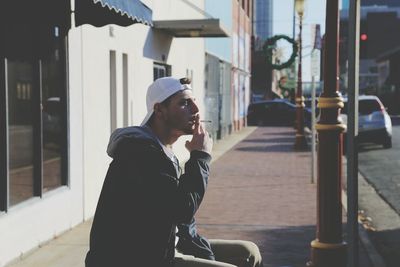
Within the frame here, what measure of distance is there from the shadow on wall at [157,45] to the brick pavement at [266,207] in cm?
272

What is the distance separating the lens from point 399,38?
11344cm

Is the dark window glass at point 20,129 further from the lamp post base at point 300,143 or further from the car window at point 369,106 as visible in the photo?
the car window at point 369,106

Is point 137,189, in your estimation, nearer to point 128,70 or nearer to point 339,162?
point 339,162

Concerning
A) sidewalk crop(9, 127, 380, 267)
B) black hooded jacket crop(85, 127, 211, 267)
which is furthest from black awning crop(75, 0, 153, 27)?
black hooded jacket crop(85, 127, 211, 267)

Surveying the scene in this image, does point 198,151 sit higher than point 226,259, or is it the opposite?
point 198,151

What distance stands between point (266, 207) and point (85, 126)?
3092 mm

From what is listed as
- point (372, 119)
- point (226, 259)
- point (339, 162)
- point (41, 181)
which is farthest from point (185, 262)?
point (372, 119)

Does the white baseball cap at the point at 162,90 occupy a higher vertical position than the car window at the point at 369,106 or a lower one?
higher

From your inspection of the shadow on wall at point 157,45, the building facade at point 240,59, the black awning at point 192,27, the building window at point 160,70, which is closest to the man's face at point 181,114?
the shadow on wall at point 157,45

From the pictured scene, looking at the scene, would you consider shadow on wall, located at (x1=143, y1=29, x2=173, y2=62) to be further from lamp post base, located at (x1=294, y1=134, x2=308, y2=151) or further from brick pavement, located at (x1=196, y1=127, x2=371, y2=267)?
lamp post base, located at (x1=294, y1=134, x2=308, y2=151)

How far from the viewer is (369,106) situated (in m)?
21.7

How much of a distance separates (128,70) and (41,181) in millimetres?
4210

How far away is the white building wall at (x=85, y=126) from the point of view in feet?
23.1

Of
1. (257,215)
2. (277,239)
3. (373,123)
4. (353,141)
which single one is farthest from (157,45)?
(353,141)
